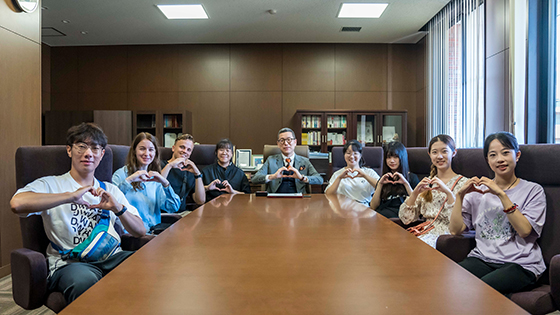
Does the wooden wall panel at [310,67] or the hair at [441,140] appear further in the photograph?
the wooden wall panel at [310,67]

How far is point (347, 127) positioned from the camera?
5762 mm

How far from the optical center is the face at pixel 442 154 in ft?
6.86

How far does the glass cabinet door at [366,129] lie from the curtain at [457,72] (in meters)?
0.86

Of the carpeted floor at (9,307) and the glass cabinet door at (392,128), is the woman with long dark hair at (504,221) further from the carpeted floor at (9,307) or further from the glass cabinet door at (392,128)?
the glass cabinet door at (392,128)

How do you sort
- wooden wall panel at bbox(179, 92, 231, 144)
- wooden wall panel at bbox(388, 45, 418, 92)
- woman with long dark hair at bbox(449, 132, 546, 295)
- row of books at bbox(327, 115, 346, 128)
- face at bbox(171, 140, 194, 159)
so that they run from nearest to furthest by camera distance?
woman with long dark hair at bbox(449, 132, 546, 295) → face at bbox(171, 140, 194, 159) → row of books at bbox(327, 115, 346, 128) → wooden wall panel at bbox(388, 45, 418, 92) → wooden wall panel at bbox(179, 92, 231, 144)

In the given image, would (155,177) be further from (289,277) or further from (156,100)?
(156,100)

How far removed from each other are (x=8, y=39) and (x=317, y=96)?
450 centimetres

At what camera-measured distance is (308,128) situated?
585cm

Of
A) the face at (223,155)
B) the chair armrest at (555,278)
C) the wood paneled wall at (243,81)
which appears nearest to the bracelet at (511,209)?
the chair armrest at (555,278)

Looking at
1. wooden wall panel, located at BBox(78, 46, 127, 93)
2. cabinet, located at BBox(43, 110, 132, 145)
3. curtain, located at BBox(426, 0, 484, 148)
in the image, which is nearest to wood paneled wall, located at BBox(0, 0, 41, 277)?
cabinet, located at BBox(43, 110, 132, 145)

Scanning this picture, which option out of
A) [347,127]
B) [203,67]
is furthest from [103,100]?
[347,127]

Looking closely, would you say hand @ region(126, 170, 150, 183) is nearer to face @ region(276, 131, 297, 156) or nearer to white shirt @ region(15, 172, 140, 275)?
white shirt @ region(15, 172, 140, 275)

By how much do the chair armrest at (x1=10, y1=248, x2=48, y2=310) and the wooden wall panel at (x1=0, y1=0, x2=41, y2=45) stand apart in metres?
2.37

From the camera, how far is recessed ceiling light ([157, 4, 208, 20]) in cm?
466
